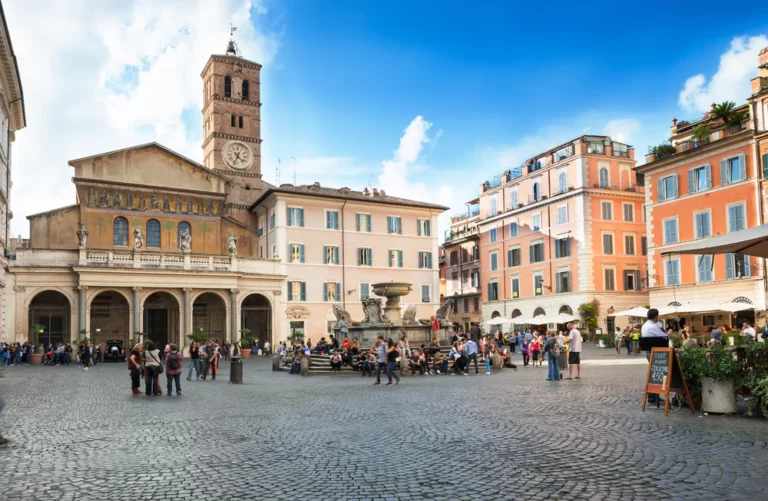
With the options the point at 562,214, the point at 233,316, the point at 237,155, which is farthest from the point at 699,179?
the point at 237,155

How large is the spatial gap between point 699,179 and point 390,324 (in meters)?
23.3

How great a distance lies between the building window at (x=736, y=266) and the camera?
123 feet

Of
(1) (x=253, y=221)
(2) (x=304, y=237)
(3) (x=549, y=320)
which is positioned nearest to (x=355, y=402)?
(3) (x=549, y=320)

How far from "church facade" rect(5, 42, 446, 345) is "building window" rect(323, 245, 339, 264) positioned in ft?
0.71

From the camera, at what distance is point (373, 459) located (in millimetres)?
7922

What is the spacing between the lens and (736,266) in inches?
1490

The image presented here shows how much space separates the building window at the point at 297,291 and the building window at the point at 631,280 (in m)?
23.3

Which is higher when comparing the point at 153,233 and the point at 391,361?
the point at 153,233

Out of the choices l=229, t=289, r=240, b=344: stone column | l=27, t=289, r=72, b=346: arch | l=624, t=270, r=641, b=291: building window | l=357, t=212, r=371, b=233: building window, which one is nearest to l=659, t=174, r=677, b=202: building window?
l=624, t=270, r=641, b=291: building window

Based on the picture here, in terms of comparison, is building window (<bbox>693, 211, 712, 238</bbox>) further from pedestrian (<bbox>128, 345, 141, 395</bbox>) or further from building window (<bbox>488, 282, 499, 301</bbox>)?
pedestrian (<bbox>128, 345, 141, 395</bbox>)

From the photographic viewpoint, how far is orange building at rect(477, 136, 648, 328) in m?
49.3

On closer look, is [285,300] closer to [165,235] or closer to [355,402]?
[165,235]

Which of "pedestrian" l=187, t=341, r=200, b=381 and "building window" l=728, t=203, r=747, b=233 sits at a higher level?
"building window" l=728, t=203, r=747, b=233

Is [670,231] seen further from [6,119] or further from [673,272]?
[6,119]
